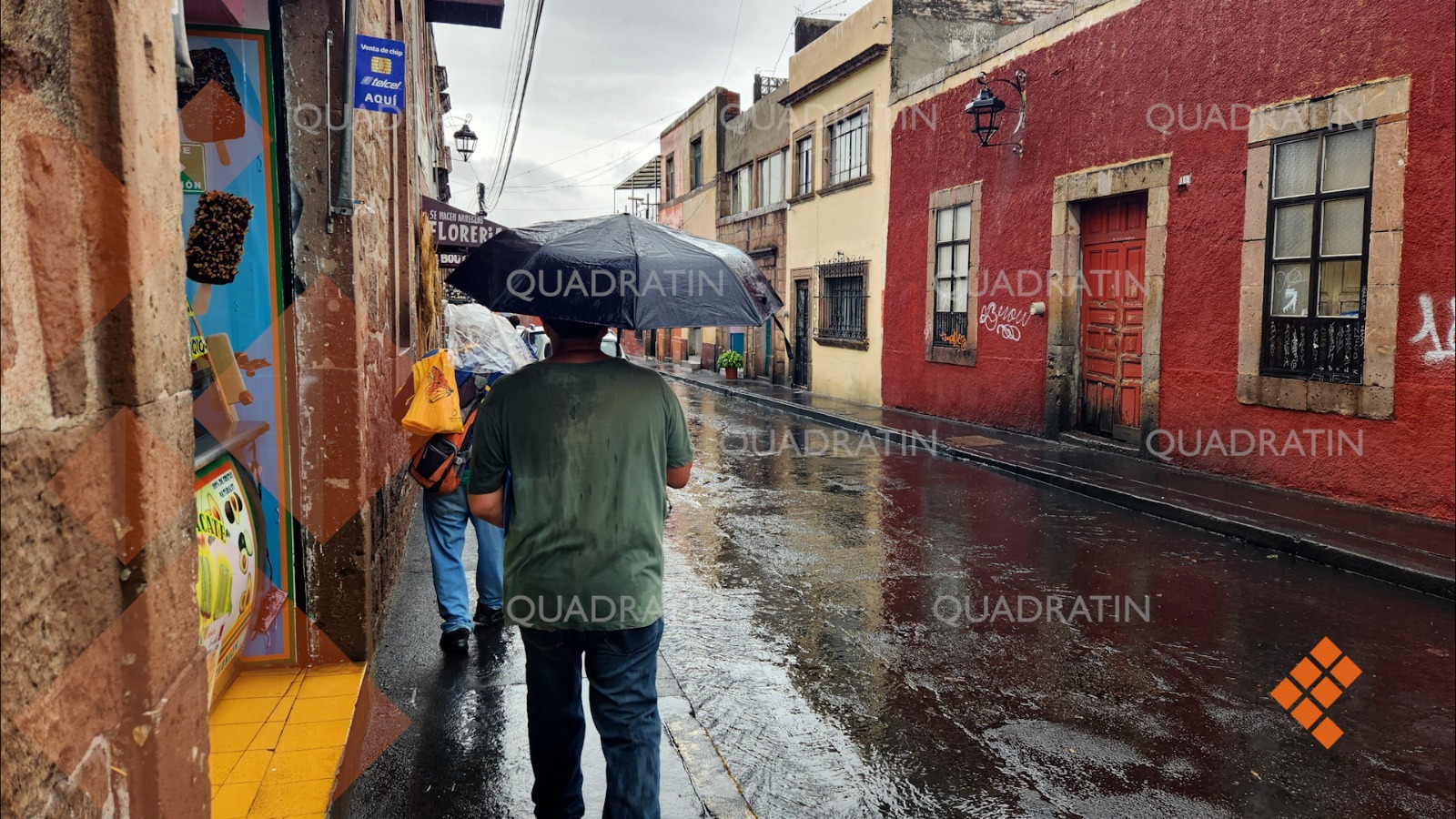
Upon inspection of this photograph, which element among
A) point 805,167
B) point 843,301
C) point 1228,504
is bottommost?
point 1228,504

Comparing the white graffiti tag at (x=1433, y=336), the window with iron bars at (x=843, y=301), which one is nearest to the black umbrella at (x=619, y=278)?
the white graffiti tag at (x=1433, y=336)

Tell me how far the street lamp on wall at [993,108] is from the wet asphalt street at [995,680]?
7.40m

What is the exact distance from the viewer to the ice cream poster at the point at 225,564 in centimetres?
321

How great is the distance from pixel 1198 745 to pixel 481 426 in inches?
123

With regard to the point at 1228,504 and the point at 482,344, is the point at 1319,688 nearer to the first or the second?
the point at 1228,504

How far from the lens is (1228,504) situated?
8484 mm

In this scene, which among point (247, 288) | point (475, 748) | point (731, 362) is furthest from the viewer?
point (731, 362)

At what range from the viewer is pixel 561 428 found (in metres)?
2.78

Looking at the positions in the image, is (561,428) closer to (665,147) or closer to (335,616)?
(335,616)

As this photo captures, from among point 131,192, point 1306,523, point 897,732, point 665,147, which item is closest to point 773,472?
point 1306,523

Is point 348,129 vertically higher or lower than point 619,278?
higher

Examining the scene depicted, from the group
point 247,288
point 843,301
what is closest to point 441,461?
point 247,288

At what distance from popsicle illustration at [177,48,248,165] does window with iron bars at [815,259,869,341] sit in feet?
50.7

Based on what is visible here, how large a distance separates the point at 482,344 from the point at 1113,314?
895 cm
